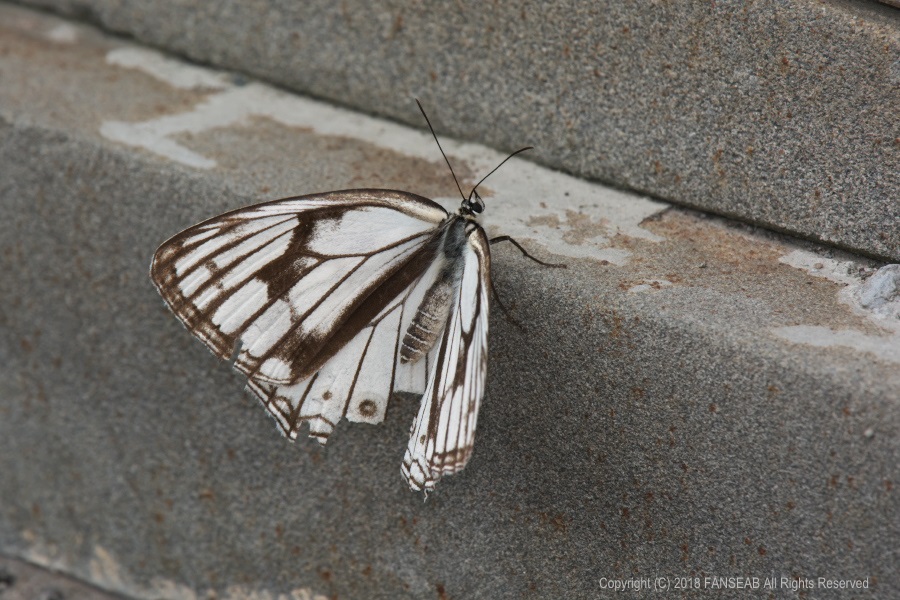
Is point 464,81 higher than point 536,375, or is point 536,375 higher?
Result: point 464,81

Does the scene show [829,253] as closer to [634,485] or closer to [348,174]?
[634,485]

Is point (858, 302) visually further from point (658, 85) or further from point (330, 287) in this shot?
point (330, 287)

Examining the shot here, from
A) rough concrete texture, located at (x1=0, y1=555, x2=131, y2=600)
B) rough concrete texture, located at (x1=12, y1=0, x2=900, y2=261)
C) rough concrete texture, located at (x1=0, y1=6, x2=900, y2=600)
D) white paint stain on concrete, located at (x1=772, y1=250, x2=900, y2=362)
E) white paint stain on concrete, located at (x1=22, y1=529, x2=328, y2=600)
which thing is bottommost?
rough concrete texture, located at (x1=0, y1=555, x2=131, y2=600)

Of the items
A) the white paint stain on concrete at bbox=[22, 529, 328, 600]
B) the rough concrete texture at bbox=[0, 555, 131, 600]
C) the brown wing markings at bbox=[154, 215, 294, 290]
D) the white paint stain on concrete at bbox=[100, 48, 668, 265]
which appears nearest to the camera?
the brown wing markings at bbox=[154, 215, 294, 290]

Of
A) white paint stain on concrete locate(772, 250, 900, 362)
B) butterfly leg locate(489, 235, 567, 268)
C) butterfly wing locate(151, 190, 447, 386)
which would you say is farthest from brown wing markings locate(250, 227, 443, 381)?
white paint stain on concrete locate(772, 250, 900, 362)

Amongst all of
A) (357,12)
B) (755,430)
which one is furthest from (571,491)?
(357,12)

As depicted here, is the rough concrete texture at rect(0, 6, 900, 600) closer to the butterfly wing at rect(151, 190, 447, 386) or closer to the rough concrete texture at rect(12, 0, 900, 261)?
the rough concrete texture at rect(12, 0, 900, 261)

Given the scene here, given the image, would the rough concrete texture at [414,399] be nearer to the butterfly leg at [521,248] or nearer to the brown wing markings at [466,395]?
the butterfly leg at [521,248]

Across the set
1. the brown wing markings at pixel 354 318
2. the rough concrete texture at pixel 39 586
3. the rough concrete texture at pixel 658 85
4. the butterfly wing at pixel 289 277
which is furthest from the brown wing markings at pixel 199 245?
the rough concrete texture at pixel 39 586
